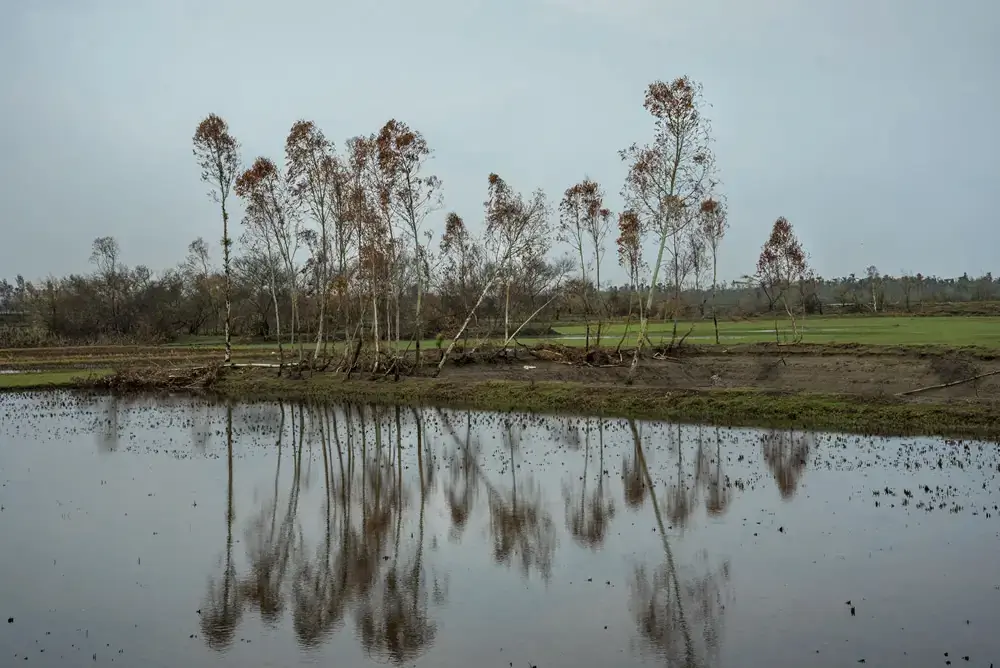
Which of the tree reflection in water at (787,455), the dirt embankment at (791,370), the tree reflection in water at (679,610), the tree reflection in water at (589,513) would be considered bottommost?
the tree reflection in water at (679,610)

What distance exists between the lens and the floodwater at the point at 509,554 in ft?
35.7

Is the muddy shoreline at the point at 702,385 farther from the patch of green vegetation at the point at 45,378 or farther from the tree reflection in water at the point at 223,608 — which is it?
the tree reflection in water at the point at 223,608

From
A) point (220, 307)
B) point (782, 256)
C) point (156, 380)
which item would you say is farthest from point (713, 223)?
point (220, 307)

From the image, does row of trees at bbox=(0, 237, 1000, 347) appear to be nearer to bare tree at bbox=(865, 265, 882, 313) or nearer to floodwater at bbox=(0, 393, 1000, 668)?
bare tree at bbox=(865, 265, 882, 313)

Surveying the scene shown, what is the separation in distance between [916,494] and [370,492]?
12265mm

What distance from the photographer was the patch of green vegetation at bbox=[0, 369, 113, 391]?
45.6 m

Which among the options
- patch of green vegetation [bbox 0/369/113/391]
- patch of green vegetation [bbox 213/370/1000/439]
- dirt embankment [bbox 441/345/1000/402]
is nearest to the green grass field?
dirt embankment [bbox 441/345/1000/402]

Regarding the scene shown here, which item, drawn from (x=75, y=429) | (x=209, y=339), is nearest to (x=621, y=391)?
(x=75, y=429)

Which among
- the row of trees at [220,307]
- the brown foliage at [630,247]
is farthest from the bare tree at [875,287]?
the brown foliage at [630,247]

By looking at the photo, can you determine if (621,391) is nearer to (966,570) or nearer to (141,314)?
(966,570)

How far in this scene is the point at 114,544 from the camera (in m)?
15.6

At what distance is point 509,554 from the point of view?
48.8ft

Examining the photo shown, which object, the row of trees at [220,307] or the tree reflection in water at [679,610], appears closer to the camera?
the tree reflection in water at [679,610]

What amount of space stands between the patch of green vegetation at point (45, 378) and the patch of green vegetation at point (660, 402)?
8.59 metres
